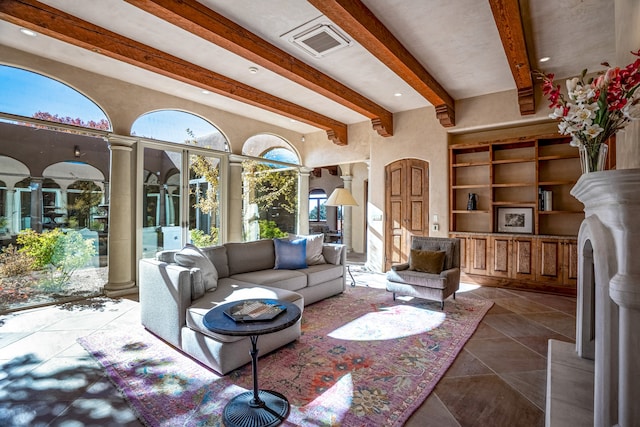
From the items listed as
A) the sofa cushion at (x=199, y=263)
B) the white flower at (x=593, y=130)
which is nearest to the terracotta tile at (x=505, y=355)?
the white flower at (x=593, y=130)

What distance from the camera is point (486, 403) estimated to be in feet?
6.75

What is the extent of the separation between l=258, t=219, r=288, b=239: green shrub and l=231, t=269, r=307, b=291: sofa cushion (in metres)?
3.13

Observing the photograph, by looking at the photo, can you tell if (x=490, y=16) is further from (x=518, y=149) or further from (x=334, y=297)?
(x=334, y=297)

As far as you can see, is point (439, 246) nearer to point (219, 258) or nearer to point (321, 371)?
point (321, 371)

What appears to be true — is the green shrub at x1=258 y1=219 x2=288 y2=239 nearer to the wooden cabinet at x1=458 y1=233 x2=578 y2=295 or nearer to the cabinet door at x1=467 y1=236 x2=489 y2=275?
the wooden cabinet at x1=458 y1=233 x2=578 y2=295

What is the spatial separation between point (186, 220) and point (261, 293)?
3.17 m

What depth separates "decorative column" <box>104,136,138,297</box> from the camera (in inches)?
181

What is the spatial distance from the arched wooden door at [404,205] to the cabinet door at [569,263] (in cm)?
203

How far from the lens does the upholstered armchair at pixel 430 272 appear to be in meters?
3.88

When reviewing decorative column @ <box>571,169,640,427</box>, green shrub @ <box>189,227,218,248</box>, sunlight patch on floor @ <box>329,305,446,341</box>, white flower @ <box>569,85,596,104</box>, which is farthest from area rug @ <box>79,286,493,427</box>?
green shrub @ <box>189,227,218,248</box>

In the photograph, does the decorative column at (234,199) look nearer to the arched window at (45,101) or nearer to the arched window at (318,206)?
the arched window at (45,101)

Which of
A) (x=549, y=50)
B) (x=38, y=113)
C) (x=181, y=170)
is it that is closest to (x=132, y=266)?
(x=181, y=170)

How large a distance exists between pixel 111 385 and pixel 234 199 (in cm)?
428

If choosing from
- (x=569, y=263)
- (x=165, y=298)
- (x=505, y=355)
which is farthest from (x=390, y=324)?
(x=569, y=263)
